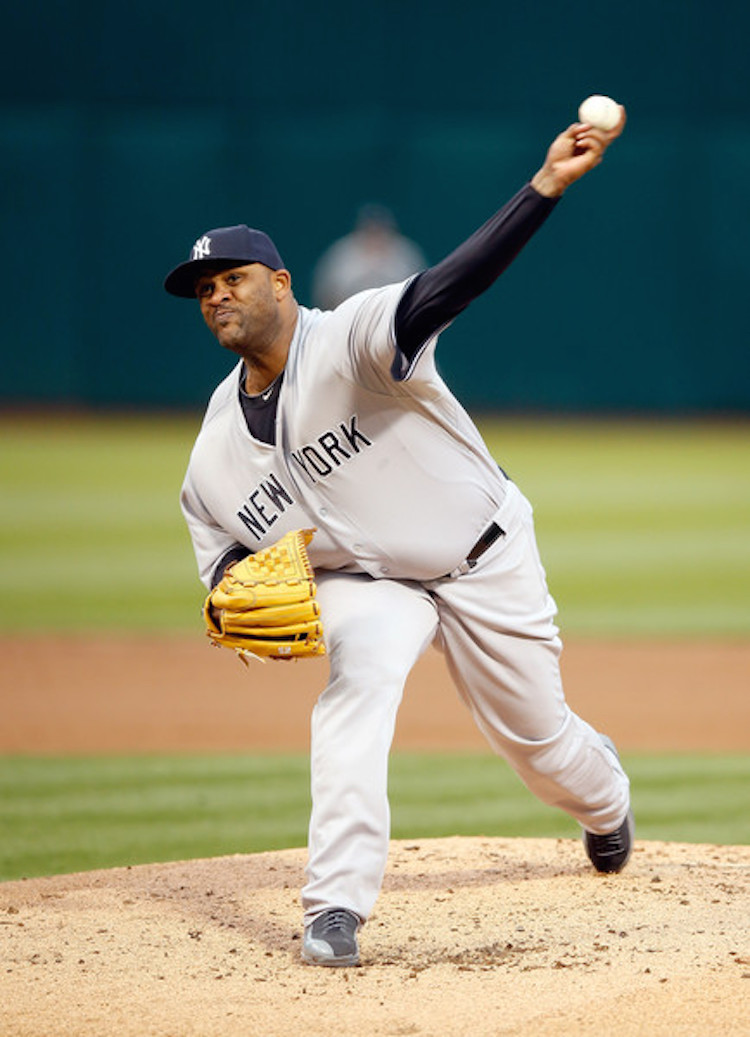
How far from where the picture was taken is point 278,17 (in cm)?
1942

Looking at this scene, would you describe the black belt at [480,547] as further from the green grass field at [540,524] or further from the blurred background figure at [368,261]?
the blurred background figure at [368,261]

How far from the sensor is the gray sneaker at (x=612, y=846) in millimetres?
4301

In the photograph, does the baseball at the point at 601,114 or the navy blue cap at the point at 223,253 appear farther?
the navy blue cap at the point at 223,253

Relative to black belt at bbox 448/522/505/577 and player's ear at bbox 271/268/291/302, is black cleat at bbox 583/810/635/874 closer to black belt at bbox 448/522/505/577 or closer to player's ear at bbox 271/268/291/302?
black belt at bbox 448/522/505/577

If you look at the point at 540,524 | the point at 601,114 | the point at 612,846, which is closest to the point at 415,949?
the point at 612,846

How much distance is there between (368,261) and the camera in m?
17.9

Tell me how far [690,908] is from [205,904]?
120cm

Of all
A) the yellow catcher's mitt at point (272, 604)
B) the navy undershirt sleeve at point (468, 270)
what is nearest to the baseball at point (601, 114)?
the navy undershirt sleeve at point (468, 270)

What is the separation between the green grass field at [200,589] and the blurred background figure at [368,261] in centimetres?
210

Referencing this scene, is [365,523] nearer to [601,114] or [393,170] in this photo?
[601,114]

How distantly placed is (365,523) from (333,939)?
925 mm

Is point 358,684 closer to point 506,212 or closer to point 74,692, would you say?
point 506,212

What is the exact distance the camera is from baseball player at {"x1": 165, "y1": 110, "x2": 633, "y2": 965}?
3.54 metres

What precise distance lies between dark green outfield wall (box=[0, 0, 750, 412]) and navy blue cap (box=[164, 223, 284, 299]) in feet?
50.9
